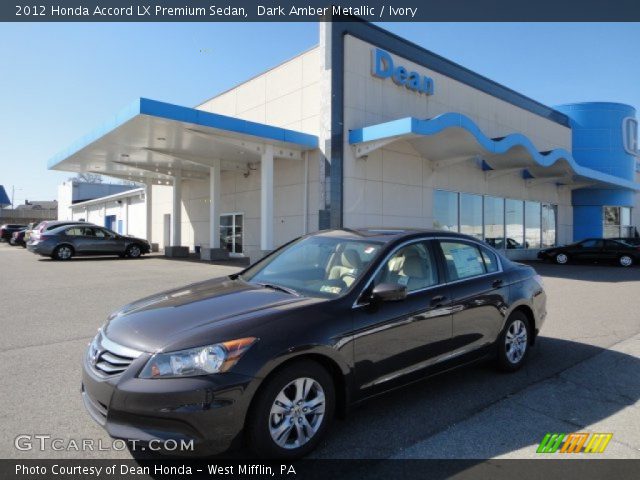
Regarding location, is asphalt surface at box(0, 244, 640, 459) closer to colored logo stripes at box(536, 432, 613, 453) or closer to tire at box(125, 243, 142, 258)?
colored logo stripes at box(536, 432, 613, 453)

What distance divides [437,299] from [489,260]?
4.22 feet

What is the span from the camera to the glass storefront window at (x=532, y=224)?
26.2 m

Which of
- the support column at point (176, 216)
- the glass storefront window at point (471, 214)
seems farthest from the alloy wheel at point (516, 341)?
the support column at point (176, 216)

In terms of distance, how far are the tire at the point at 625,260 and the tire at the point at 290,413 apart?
22.6 m

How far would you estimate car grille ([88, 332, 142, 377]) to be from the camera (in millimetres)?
2839

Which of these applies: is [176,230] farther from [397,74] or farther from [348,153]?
[397,74]

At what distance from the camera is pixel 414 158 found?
19.1m

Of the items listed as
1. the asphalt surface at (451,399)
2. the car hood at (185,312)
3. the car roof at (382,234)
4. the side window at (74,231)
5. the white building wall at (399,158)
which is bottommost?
the asphalt surface at (451,399)

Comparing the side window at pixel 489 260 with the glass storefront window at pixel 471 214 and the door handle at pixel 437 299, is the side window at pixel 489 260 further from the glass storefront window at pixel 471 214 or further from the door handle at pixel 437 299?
the glass storefront window at pixel 471 214

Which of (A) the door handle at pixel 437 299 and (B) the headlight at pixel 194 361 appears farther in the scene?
(A) the door handle at pixel 437 299

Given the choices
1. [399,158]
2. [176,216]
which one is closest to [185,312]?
[399,158]

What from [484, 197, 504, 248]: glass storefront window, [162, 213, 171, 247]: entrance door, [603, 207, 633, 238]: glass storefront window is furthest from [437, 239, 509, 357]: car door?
[603, 207, 633, 238]: glass storefront window

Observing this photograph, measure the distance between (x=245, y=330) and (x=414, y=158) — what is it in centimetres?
1726

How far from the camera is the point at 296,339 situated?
2975 millimetres
